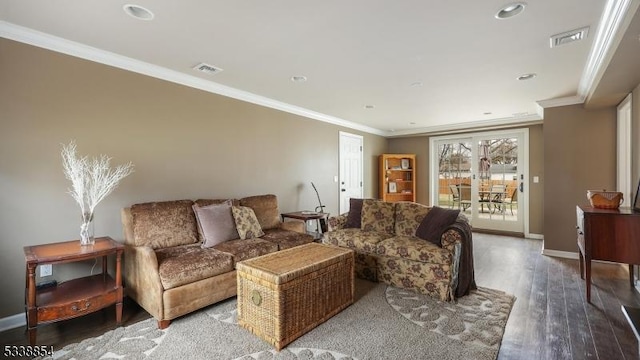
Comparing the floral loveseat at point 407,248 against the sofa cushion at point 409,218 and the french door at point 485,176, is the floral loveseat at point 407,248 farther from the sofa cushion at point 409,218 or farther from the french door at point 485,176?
the french door at point 485,176

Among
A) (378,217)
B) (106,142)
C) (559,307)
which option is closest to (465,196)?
(378,217)

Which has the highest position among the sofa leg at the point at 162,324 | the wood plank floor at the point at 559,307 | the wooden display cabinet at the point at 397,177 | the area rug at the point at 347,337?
the wooden display cabinet at the point at 397,177

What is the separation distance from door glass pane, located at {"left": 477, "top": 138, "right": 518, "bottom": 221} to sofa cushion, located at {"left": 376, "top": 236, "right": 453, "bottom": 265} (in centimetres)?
385

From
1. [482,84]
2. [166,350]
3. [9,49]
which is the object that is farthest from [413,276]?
[9,49]

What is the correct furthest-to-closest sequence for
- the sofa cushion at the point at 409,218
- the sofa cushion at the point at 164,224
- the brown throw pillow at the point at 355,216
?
the brown throw pillow at the point at 355,216
the sofa cushion at the point at 409,218
the sofa cushion at the point at 164,224

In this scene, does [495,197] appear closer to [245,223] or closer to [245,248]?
[245,223]

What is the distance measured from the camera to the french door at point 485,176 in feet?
19.6

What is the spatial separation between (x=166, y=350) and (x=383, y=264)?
7.05ft

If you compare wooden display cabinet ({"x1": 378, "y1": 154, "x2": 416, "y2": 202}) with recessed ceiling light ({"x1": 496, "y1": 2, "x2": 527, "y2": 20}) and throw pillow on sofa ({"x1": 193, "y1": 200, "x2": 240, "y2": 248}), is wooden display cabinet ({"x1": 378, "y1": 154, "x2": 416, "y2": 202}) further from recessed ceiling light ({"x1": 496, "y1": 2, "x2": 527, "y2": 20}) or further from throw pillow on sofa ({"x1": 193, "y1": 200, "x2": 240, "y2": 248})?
recessed ceiling light ({"x1": 496, "y1": 2, "x2": 527, "y2": 20})

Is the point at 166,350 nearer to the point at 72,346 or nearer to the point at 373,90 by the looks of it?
the point at 72,346

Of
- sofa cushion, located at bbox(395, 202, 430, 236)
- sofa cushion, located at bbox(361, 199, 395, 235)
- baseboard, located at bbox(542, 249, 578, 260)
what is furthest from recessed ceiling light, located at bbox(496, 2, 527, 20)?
baseboard, located at bbox(542, 249, 578, 260)

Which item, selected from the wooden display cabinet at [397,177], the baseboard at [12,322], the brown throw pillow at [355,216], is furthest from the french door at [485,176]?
the baseboard at [12,322]

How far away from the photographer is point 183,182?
3459mm

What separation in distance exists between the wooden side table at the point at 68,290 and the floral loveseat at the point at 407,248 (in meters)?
2.28
